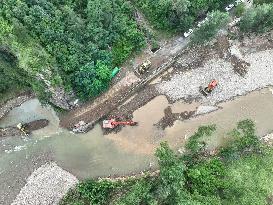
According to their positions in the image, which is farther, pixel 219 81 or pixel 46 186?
pixel 219 81

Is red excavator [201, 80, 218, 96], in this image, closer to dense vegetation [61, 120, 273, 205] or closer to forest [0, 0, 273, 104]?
forest [0, 0, 273, 104]

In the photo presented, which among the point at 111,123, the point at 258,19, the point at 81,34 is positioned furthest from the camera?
the point at 258,19

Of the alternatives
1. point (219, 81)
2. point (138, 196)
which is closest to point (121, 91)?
point (219, 81)

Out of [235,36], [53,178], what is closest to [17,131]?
[53,178]

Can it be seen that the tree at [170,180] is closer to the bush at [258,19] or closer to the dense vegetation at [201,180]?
the dense vegetation at [201,180]

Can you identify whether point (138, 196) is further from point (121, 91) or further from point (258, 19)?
point (258, 19)

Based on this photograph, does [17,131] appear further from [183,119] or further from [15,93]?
[183,119]
